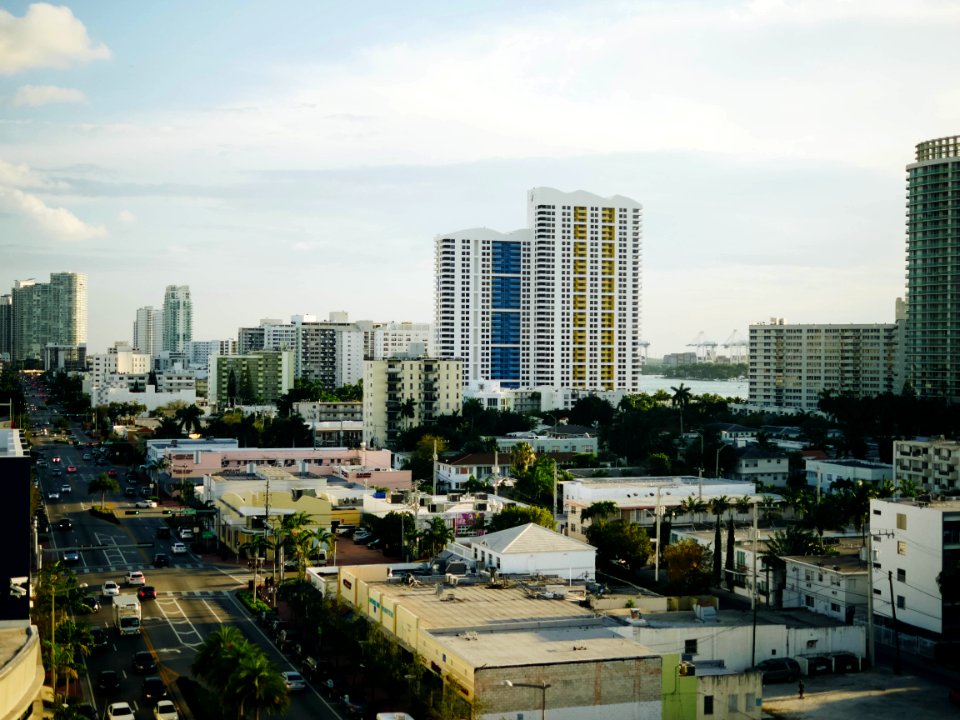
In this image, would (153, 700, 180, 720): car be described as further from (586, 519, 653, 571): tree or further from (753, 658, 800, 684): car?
(586, 519, 653, 571): tree

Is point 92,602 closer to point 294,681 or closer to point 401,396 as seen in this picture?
point 294,681

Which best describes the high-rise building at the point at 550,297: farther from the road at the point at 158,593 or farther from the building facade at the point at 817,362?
the road at the point at 158,593

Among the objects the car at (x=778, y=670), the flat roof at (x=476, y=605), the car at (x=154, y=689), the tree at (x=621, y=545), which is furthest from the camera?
the tree at (x=621, y=545)

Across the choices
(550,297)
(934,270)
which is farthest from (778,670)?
(550,297)

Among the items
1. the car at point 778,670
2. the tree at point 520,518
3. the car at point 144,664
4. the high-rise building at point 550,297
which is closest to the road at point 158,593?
the car at point 144,664

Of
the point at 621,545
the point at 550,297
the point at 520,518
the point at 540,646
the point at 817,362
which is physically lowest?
the point at 621,545

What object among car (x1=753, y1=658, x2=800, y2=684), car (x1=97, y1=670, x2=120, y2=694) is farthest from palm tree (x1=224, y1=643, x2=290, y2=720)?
car (x1=753, y1=658, x2=800, y2=684)

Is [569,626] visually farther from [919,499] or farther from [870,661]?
[919,499]

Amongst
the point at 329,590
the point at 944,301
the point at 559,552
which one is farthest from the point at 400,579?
the point at 944,301
